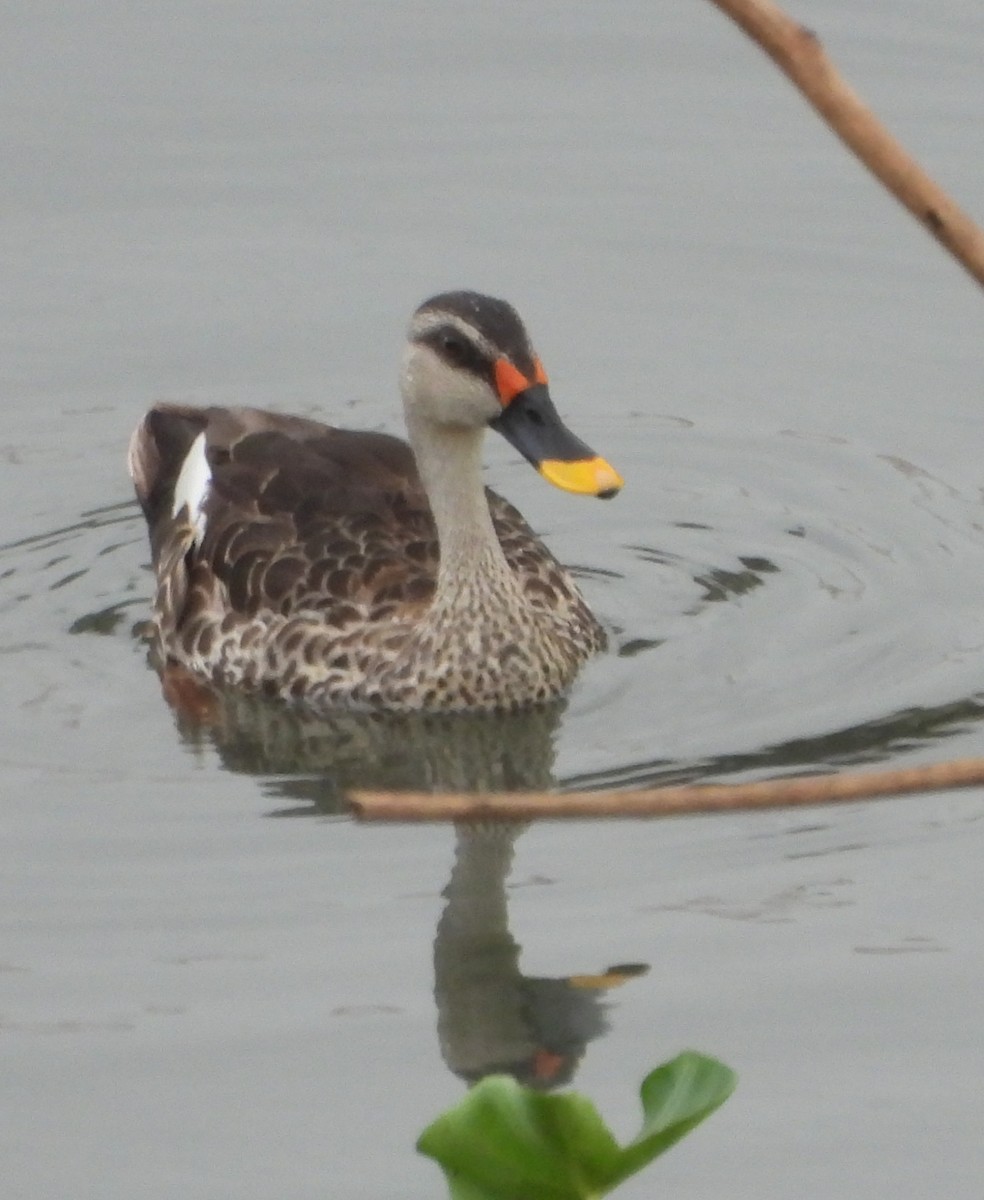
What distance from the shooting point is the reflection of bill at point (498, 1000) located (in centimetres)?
612

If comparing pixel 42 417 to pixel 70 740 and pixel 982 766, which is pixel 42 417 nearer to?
pixel 70 740

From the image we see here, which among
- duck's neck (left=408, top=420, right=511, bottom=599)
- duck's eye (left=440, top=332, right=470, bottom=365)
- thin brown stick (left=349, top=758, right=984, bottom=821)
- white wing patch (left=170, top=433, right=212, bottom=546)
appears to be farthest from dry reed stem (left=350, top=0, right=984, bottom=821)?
white wing patch (left=170, top=433, right=212, bottom=546)

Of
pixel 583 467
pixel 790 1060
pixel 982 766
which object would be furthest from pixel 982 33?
pixel 982 766

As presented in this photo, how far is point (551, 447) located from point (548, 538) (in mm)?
2295

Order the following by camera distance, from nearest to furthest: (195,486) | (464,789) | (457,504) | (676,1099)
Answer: (676,1099), (464,789), (457,504), (195,486)

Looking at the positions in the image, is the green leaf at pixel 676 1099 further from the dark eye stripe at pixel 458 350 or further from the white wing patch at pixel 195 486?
the white wing patch at pixel 195 486

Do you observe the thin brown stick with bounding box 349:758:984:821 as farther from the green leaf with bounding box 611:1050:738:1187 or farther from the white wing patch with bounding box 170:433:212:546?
the white wing patch with bounding box 170:433:212:546

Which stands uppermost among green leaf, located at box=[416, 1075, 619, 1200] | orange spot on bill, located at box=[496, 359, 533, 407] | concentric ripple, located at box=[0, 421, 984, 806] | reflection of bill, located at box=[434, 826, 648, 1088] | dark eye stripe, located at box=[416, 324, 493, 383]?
dark eye stripe, located at box=[416, 324, 493, 383]

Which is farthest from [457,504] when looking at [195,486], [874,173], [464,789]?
[874,173]

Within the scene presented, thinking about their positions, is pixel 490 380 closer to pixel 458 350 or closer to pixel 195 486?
pixel 458 350

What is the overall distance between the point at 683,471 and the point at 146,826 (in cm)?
337

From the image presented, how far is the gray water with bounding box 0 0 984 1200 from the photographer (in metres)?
6.39

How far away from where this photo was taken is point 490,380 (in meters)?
8.18

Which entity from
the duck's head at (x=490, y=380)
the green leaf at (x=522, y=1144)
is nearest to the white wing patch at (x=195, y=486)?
the duck's head at (x=490, y=380)
